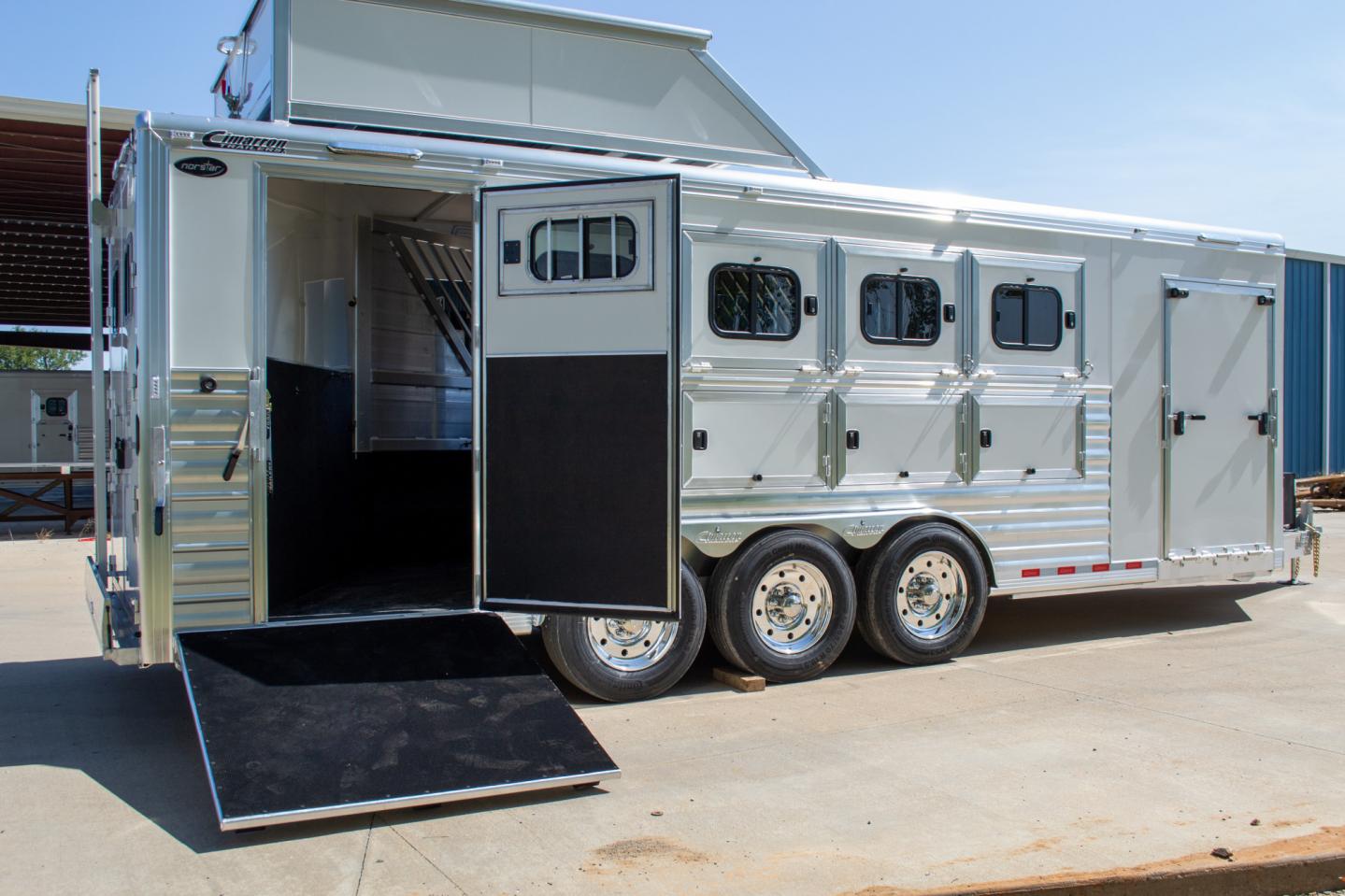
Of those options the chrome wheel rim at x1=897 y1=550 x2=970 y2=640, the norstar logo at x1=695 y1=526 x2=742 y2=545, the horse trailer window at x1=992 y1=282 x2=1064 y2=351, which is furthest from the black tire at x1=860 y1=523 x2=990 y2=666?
the horse trailer window at x1=992 y1=282 x2=1064 y2=351

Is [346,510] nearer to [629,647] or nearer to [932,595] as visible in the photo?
[629,647]

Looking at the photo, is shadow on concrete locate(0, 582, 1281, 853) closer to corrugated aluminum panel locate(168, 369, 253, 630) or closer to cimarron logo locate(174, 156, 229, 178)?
corrugated aluminum panel locate(168, 369, 253, 630)

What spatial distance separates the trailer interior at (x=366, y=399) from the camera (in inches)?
242

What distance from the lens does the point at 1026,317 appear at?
718cm

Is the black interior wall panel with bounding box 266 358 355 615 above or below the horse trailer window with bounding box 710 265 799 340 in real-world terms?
below

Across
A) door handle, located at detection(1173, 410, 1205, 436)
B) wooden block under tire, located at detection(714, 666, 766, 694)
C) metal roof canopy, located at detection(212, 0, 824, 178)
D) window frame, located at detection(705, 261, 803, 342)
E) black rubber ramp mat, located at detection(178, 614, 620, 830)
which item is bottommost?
wooden block under tire, located at detection(714, 666, 766, 694)

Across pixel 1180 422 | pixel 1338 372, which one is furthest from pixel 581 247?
pixel 1338 372

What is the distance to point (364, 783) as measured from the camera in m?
4.34

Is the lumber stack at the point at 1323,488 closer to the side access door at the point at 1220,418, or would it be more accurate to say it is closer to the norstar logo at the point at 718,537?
the side access door at the point at 1220,418

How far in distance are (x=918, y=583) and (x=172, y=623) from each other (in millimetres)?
4135

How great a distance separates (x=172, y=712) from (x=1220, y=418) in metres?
6.92

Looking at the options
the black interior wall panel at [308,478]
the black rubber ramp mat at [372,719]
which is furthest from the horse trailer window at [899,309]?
the black interior wall panel at [308,478]

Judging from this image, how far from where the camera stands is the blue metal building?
20.5 meters

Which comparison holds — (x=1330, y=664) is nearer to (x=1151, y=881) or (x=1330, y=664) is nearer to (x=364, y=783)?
(x=1151, y=881)
